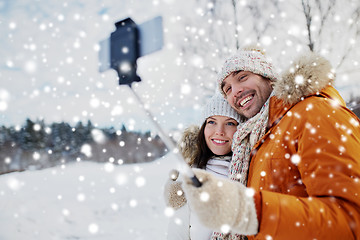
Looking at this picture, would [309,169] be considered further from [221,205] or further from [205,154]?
[205,154]

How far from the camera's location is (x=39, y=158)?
9.23 m

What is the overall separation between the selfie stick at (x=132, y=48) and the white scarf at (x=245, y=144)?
95cm

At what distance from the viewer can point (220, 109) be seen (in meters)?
2.48

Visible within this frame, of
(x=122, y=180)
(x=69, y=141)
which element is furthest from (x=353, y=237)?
(x=69, y=141)

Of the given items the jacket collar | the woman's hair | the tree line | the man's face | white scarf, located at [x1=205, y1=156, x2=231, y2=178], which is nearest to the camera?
the jacket collar

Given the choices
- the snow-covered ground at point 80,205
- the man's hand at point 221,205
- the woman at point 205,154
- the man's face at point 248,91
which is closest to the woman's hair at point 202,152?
the woman at point 205,154

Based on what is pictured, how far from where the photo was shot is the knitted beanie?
2.11m

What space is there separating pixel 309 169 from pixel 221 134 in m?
1.30

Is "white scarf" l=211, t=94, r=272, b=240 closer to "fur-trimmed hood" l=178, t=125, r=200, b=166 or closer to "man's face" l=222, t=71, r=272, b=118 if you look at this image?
"man's face" l=222, t=71, r=272, b=118

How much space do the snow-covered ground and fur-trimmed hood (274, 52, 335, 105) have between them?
13.8 feet

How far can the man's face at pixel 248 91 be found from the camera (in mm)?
2039

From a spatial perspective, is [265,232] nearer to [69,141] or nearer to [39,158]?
[39,158]

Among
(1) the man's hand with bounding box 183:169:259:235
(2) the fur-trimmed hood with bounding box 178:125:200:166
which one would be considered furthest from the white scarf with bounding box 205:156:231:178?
(1) the man's hand with bounding box 183:169:259:235

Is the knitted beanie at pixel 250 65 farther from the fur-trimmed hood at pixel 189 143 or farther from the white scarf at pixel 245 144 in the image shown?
the fur-trimmed hood at pixel 189 143
